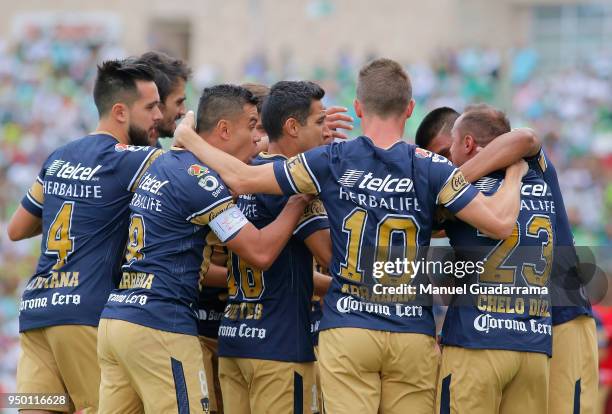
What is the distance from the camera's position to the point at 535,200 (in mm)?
5980

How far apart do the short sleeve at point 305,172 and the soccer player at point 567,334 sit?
125 centimetres

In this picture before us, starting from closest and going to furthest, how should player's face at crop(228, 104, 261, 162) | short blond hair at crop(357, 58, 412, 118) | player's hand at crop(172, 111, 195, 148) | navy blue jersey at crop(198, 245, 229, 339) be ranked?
short blond hair at crop(357, 58, 412, 118) → player's hand at crop(172, 111, 195, 148) → player's face at crop(228, 104, 261, 162) → navy blue jersey at crop(198, 245, 229, 339)

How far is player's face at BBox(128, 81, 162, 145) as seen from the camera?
670 centimetres

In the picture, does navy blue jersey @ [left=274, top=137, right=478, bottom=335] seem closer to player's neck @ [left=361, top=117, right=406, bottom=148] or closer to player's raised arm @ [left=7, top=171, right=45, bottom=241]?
player's neck @ [left=361, top=117, right=406, bottom=148]

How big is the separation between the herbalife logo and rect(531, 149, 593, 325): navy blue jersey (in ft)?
3.87

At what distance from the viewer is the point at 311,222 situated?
20.0 ft

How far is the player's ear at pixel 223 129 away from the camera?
20.6ft

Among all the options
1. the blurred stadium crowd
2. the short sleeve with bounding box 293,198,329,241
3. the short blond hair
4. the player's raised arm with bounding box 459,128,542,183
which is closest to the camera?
the short blond hair

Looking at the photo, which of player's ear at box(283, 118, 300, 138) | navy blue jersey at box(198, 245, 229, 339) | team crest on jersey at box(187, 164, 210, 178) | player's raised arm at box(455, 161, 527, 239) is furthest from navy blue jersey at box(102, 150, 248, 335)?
player's raised arm at box(455, 161, 527, 239)

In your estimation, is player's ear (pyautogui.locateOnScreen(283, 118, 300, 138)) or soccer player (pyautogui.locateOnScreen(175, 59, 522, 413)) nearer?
soccer player (pyautogui.locateOnScreen(175, 59, 522, 413))

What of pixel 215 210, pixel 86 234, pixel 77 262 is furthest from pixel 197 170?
pixel 77 262

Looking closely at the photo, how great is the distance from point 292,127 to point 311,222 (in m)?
0.64

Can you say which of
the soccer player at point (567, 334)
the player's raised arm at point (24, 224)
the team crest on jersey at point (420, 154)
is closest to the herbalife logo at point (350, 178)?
the team crest on jersey at point (420, 154)

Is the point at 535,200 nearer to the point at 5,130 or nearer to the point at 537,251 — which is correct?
the point at 537,251
